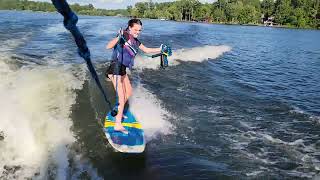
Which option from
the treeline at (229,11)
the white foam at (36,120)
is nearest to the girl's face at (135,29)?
the white foam at (36,120)

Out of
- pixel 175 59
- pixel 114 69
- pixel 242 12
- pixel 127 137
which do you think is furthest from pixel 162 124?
pixel 242 12

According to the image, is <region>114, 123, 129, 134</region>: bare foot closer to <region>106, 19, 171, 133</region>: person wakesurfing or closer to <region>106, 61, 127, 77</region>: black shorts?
<region>106, 19, 171, 133</region>: person wakesurfing

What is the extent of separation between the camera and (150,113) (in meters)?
9.11

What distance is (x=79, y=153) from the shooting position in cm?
666

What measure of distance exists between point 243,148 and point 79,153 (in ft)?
10.1

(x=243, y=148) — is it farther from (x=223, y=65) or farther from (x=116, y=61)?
(x=223, y=65)

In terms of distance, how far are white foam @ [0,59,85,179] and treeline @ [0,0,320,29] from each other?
104 m

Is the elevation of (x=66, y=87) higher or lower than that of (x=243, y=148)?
higher

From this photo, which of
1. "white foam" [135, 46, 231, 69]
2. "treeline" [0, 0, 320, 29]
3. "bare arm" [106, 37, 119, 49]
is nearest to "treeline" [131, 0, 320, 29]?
"treeline" [0, 0, 320, 29]

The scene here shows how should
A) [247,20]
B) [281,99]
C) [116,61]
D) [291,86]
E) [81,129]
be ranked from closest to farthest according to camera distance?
[116,61] → [81,129] → [281,99] → [291,86] → [247,20]

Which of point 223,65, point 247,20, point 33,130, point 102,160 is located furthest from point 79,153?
point 247,20

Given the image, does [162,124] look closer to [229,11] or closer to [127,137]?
[127,137]

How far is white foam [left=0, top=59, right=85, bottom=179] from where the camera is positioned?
6090 millimetres

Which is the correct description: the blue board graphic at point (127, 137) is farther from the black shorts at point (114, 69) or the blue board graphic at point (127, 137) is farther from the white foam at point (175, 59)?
the white foam at point (175, 59)
